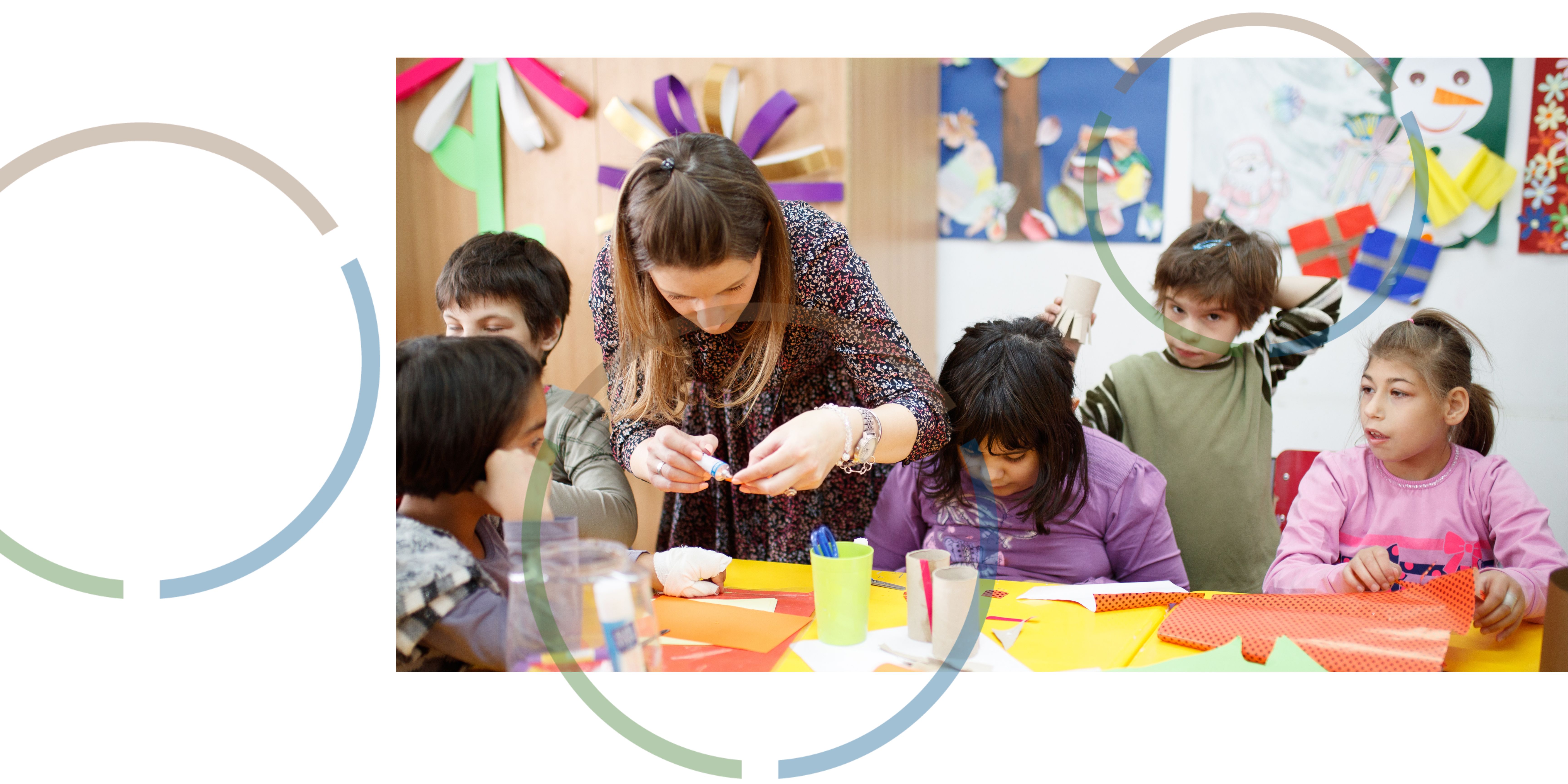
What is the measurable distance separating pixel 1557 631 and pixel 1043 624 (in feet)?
1.94

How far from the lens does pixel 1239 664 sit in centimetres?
103

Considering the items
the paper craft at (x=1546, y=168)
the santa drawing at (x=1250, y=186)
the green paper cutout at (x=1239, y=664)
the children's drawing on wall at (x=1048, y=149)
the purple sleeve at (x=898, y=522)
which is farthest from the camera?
the children's drawing on wall at (x=1048, y=149)

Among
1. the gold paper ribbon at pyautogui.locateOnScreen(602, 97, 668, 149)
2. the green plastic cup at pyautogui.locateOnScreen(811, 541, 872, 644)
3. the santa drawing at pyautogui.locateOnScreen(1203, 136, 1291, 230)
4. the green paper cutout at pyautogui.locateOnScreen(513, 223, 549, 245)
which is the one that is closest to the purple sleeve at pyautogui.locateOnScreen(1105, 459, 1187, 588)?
the green plastic cup at pyautogui.locateOnScreen(811, 541, 872, 644)

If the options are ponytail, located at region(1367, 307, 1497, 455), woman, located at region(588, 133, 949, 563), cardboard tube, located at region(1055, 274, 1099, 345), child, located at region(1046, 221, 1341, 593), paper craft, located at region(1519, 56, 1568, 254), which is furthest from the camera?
paper craft, located at region(1519, 56, 1568, 254)

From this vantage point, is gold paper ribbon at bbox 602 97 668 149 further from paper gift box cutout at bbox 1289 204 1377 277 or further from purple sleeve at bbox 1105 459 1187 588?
paper gift box cutout at bbox 1289 204 1377 277

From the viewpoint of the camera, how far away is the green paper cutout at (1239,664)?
101cm

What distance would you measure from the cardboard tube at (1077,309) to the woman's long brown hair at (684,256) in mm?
765

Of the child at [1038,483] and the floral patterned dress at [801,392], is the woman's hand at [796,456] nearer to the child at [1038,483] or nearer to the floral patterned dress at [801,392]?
the floral patterned dress at [801,392]

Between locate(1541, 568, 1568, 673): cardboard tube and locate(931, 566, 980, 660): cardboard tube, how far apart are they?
681 millimetres

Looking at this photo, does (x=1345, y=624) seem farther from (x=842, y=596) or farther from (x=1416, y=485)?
(x=842, y=596)

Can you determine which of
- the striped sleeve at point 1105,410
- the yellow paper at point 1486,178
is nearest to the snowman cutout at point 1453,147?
the yellow paper at point 1486,178

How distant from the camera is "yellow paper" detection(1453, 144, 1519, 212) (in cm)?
212

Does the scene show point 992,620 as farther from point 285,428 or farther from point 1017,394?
point 285,428

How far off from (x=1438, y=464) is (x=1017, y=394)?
2.20 feet
